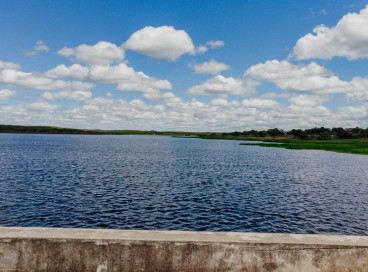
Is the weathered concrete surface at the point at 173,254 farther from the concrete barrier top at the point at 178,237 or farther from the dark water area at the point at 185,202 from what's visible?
the dark water area at the point at 185,202

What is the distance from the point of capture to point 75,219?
2084cm

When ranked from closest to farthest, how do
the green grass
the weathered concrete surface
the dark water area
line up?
1. the weathered concrete surface
2. the dark water area
3. the green grass

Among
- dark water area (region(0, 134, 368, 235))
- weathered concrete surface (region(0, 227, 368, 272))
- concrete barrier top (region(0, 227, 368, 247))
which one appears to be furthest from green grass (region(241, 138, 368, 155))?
weathered concrete surface (region(0, 227, 368, 272))

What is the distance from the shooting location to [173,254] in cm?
660

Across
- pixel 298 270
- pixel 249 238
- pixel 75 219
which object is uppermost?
pixel 249 238

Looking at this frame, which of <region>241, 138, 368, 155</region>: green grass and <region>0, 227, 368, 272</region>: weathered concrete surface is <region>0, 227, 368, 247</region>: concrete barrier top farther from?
<region>241, 138, 368, 155</region>: green grass

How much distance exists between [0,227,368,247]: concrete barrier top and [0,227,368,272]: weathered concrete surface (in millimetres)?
25

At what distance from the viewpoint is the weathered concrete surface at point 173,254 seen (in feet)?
21.5

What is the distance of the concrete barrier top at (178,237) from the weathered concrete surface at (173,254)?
25mm

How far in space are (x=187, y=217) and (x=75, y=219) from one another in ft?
27.7

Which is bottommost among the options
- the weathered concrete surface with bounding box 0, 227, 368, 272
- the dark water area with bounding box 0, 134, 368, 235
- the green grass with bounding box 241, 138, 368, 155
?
the dark water area with bounding box 0, 134, 368, 235

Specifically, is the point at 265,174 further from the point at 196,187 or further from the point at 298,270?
the point at 298,270

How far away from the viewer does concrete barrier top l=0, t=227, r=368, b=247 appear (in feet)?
21.7

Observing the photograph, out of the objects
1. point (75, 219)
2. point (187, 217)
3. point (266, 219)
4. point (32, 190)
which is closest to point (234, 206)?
point (266, 219)
